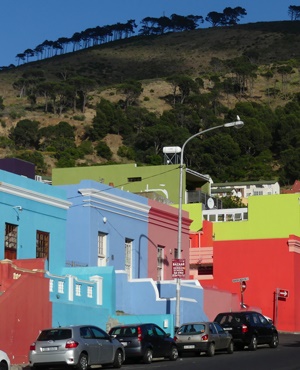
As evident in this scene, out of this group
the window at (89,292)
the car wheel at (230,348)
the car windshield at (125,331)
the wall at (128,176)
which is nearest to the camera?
the car windshield at (125,331)

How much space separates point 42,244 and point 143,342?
28.1 ft

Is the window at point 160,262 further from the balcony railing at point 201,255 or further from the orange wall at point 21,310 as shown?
the orange wall at point 21,310

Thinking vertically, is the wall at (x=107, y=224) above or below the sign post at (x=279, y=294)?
above

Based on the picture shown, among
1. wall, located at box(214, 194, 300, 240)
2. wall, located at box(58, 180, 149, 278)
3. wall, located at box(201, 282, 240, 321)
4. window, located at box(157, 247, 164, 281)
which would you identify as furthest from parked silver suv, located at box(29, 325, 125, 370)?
wall, located at box(214, 194, 300, 240)

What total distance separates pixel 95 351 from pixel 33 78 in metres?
162

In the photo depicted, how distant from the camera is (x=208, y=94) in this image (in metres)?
161

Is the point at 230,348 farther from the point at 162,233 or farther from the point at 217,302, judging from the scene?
the point at 162,233

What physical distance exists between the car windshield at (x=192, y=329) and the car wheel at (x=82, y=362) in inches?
264

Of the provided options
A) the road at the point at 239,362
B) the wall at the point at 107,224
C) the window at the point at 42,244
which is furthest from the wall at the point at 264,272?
the window at the point at 42,244

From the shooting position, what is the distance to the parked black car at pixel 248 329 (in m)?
33.1

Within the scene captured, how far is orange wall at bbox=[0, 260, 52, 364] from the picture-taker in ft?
86.6

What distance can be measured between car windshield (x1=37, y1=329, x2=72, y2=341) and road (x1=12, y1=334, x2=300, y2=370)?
1.04 metres

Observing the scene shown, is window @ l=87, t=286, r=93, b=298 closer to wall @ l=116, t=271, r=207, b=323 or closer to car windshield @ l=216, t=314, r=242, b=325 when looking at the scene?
wall @ l=116, t=271, r=207, b=323

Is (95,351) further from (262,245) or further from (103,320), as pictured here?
(262,245)
